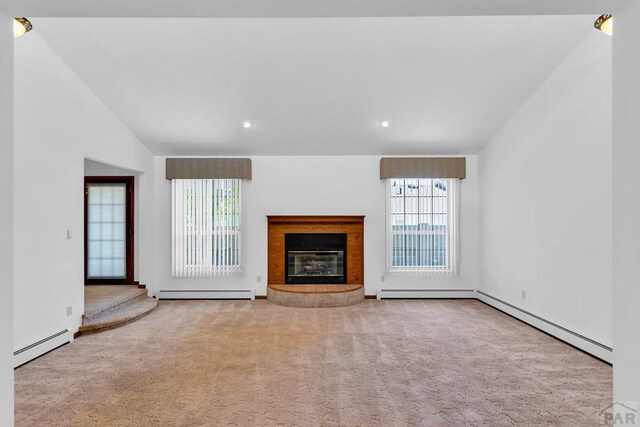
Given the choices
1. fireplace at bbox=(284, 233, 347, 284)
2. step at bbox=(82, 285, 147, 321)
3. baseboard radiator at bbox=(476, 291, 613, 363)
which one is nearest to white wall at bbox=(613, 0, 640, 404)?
baseboard radiator at bbox=(476, 291, 613, 363)

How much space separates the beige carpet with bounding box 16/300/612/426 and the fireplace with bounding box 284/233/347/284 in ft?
5.24

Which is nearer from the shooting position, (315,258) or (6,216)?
(6,216)

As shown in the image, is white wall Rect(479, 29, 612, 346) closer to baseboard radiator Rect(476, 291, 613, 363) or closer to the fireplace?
baseboard radiator Rect(476, 291, 613, 363)

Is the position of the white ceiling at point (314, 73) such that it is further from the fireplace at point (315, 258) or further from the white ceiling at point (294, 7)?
the white ceiling at point (294, 7)

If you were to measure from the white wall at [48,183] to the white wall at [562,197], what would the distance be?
5892mm

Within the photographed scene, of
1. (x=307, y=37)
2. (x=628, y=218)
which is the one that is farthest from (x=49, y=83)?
(x=628, y=218)

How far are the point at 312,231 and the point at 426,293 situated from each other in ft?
7.86

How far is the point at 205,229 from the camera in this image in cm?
629

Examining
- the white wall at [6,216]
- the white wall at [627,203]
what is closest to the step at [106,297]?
the white wall at [6,216]

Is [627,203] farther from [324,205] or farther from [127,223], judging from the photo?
[127,223]

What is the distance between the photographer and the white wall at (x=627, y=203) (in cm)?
134

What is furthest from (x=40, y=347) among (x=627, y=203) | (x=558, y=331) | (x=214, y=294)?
(x=558, y=331)

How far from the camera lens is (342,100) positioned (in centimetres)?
478

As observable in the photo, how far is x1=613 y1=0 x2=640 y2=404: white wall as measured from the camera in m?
1.34
